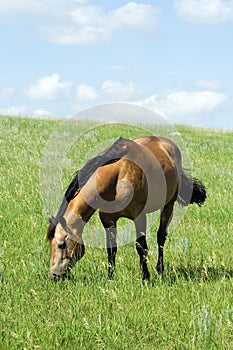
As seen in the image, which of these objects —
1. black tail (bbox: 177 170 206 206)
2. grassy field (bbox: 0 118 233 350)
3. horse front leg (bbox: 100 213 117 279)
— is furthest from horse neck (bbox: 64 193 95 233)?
black tail (bbox: 177 170 206 206)

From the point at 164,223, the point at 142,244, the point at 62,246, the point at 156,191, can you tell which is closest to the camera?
the point at 62,246

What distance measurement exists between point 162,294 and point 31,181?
7.16 m

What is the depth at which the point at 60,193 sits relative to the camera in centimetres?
1023

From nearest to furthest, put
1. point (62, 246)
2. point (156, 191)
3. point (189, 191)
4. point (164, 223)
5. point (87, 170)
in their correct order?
point (62, 246) < point (87, 170) < point (156, 191) < point (164, 223) < point (189, 191)

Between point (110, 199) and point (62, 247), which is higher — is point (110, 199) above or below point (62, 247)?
above

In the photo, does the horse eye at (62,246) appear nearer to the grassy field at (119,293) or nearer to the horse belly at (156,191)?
the grassy field at (119,293)

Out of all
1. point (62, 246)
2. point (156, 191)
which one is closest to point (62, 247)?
point (62, 246)

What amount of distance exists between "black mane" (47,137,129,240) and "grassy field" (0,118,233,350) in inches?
32.6

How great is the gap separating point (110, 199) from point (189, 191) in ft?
8.06

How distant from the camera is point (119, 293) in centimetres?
547

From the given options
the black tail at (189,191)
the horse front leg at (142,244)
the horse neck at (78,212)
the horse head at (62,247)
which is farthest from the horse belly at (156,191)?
the horse head at (62,247)

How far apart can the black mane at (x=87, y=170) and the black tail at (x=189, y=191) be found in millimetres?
2036

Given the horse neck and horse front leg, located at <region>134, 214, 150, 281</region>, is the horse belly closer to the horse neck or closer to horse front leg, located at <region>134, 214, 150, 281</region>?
horse front leg, located at <region>134, 214, 150, 281</region>

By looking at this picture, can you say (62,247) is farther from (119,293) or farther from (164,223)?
(164,223)
